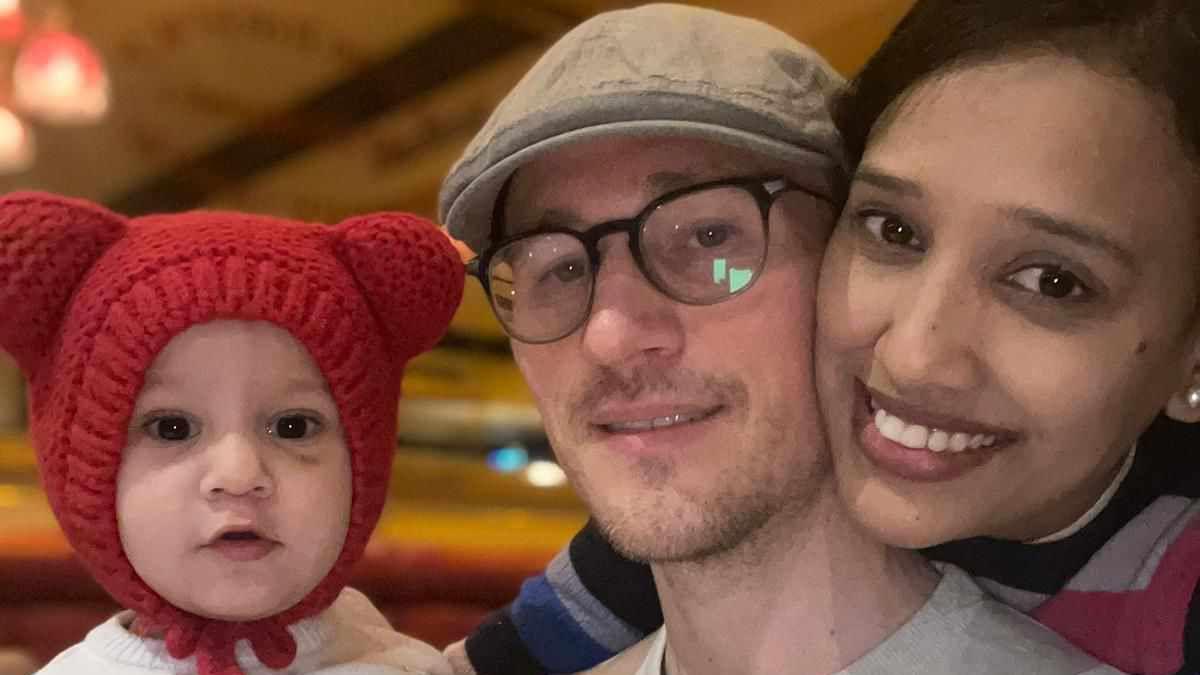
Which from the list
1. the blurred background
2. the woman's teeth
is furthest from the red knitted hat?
the blurred background

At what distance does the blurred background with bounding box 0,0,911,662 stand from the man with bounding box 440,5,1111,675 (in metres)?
1.47

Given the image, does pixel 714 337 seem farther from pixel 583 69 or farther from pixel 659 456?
pixel 583 69

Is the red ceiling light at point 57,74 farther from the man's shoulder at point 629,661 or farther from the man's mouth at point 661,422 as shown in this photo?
the man's mouth at point 661,422

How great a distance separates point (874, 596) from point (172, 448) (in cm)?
75

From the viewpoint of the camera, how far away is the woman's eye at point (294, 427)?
118 cm

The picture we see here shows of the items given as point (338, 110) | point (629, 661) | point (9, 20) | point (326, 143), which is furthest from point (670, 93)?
point (326, 143)

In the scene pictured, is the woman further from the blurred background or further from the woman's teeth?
the blurred background

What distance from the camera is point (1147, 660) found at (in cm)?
107

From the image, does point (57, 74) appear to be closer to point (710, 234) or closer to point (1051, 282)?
point (710, 234)

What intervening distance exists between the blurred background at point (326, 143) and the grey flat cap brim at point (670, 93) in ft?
5.18

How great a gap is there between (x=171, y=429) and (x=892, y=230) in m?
0.75

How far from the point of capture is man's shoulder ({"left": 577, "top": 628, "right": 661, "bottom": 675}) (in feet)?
4.88

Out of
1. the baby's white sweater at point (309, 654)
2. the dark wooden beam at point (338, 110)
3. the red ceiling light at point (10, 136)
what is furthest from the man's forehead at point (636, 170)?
the dark wooden beam at point (338, 110)

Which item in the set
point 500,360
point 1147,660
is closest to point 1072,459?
point 1147,660
